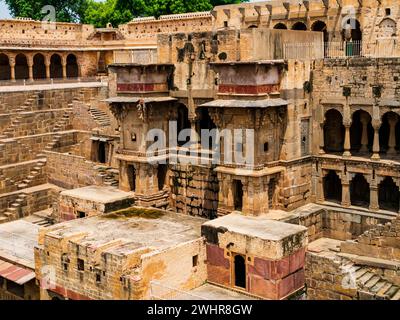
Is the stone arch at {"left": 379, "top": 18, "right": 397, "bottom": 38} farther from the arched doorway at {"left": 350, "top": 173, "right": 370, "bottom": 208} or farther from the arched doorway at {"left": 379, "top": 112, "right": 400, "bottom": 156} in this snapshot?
the arched doorway at {"left": 350, "top": 173, "right": 370, "bottom": 208}

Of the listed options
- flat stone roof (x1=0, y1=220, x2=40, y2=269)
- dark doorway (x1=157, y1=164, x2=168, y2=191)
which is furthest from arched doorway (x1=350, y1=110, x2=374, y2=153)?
flat stone roof (x1=0, y1=220, x2=40, y2=269)

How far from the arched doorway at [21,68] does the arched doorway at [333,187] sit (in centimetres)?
2521

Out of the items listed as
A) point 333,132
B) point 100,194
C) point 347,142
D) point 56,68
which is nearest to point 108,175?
point 100,194

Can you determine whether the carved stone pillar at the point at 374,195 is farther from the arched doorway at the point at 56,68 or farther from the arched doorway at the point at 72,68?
the arched doorway at the point at 56,68

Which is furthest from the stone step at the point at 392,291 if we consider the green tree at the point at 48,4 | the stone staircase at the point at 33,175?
the green tree at the point at 48,4

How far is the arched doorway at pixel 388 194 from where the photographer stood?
21.9 meters

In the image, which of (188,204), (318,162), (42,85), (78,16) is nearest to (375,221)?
(318,162)

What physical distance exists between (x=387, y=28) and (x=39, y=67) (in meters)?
25.1

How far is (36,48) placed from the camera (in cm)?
3831

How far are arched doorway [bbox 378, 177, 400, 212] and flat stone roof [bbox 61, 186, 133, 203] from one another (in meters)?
9.54

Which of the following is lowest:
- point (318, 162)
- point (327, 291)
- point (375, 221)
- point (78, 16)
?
point (327, 291)

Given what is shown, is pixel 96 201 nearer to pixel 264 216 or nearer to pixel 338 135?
pixel 264 216

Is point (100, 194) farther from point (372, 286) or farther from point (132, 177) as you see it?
point (372, 286)
